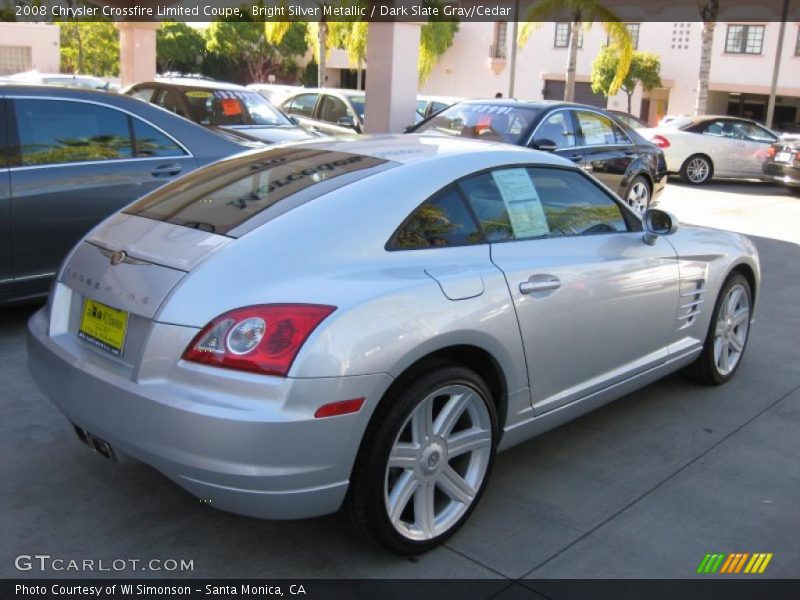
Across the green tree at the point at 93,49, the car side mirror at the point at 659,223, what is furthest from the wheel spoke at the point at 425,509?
the green tree at the point at 93,49

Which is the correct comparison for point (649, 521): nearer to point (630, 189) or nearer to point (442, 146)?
point (442, 146)

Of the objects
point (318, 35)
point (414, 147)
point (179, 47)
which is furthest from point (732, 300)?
point (179, 47)

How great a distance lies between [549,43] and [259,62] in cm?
2264

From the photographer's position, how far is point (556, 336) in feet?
12.5

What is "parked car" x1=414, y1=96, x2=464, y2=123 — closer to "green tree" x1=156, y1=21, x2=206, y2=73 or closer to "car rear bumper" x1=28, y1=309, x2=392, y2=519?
"car rear bumper" x1=28, y1=309, x2=392, y2=519

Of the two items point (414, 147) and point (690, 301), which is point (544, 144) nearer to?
point (690, 301)

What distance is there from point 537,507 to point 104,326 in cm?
197

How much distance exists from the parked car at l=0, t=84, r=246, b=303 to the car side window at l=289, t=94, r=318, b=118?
1000 centimetres

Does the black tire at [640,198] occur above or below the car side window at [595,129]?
below

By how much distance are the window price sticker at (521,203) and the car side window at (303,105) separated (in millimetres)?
12506

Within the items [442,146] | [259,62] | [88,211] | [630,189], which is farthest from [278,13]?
[259,62]

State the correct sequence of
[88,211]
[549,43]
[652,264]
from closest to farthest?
[652,264] → [88,211] → [549,43]

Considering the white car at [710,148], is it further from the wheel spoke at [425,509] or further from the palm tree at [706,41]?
the wheel spoke at [425,509]
